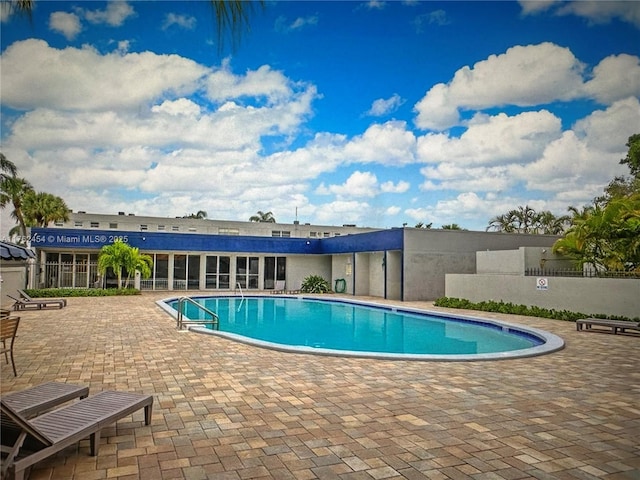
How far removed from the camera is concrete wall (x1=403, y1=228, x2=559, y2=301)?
21.4 m

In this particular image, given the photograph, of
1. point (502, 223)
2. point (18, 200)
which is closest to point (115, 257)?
point (18, 200)

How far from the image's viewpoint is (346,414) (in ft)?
15.9

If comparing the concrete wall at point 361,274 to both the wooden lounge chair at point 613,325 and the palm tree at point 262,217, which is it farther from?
the palm tree at point 262,217

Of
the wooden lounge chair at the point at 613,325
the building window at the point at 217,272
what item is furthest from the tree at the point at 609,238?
the building window at the point at 217,272

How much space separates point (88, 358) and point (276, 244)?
21.3m

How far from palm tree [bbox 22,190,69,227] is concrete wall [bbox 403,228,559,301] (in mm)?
27785

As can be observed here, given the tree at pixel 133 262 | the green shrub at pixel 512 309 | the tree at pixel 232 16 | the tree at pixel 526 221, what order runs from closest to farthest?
the tree at pixel 232 16 < the green shrub at pixel 512 309 < the tree at pixel 133 262 < the tree at pixel 526 221

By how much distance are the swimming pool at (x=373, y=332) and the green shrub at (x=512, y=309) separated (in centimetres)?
230

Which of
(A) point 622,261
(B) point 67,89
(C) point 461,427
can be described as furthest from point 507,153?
(B) point 67,89

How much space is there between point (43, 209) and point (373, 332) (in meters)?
31.0

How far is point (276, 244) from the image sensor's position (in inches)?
1132

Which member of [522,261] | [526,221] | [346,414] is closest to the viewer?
[346,414]

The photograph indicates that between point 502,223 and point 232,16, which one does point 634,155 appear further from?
point 232,16

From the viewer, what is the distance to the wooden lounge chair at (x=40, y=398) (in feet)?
13.2
